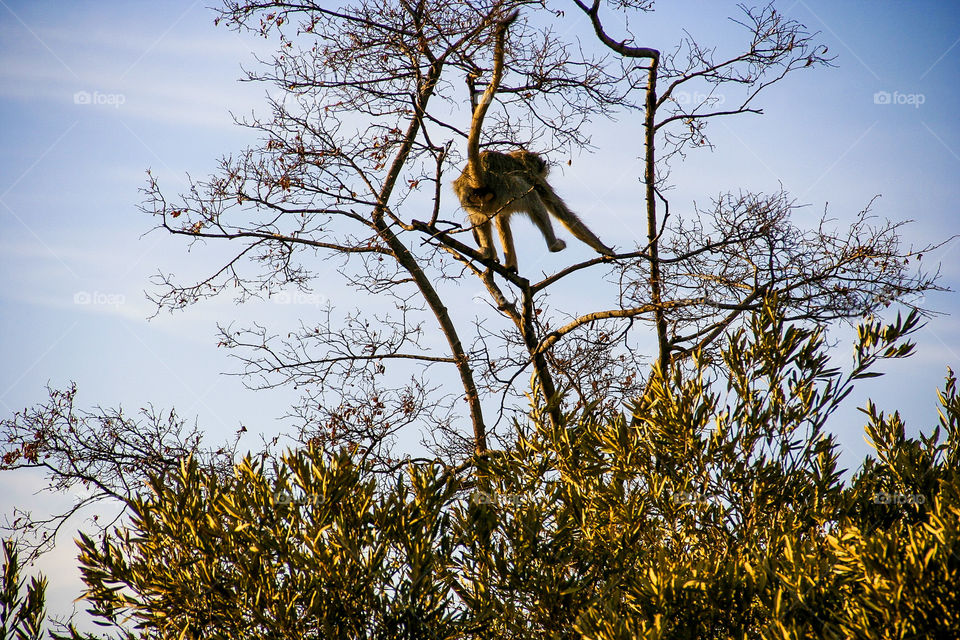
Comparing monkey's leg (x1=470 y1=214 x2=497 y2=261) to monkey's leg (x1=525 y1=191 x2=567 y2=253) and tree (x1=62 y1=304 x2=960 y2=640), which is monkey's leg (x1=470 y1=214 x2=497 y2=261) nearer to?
monkey's leg (x1=525 y1=191 x2=567 y2=253)

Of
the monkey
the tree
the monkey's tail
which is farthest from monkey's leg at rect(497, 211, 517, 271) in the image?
the tree


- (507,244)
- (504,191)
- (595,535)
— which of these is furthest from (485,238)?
(595,535)

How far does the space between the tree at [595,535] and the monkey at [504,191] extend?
278 cm

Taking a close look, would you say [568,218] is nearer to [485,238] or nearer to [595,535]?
[485,238]

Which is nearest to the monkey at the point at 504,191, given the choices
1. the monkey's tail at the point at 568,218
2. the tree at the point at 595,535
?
the monkey's tail at the point at 568,218

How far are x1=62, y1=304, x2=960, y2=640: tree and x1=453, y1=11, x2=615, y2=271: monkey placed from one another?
2.78m

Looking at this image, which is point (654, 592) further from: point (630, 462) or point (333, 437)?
point (333, 437)

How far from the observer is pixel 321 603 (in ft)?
10.4

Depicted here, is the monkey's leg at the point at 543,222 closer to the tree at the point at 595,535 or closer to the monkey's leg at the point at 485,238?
Result: the monkey's leg at the point at 485,238

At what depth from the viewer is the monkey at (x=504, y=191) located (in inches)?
240

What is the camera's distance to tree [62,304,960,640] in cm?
291

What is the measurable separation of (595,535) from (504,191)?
15.0ft

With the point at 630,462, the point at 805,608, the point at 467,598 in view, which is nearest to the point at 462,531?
the point at 467,598

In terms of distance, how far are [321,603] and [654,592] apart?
1283 mm
